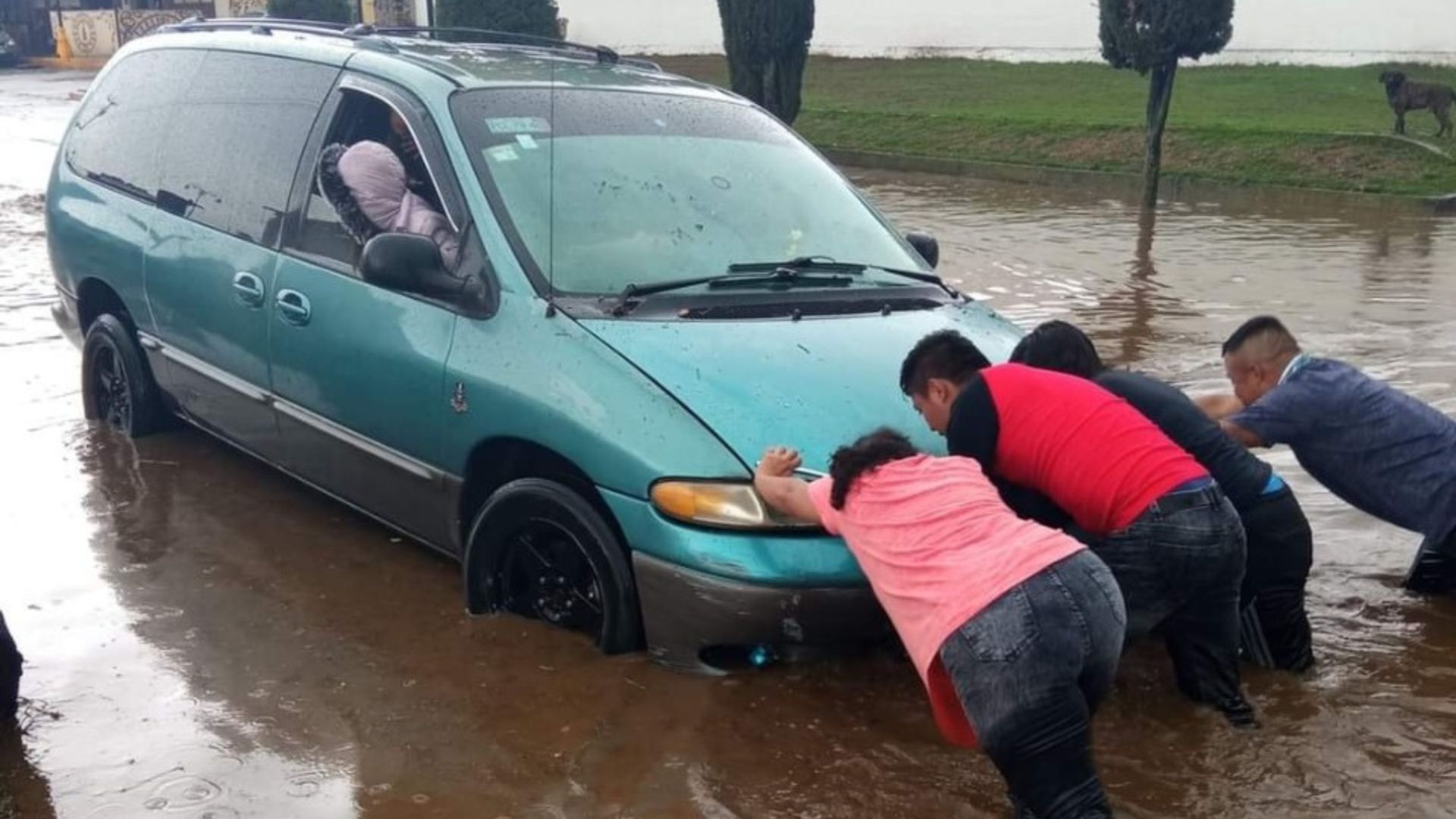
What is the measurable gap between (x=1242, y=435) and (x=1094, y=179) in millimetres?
15023

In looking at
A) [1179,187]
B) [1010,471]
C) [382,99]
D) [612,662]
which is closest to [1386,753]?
[1010,471]

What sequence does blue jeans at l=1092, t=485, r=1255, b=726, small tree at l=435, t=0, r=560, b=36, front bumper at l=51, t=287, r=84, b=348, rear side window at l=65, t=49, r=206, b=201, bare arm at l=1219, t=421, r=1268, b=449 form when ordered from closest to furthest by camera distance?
blue jeans at l=1092, t=485, r=1255, b=726, bare arm at l=1219, t=421, r=1268, b=449, rear side window at l=65, t=49, r=206, b=201, front bumper at l=51, t=287, r=84, b=348, small tree at l=435, t=0, r=560, b=36

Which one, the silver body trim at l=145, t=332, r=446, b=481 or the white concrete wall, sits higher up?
the white concrete wall

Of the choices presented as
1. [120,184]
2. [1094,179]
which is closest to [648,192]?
[120,184]

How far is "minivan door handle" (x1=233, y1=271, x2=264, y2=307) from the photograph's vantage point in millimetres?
5555

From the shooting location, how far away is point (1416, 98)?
800 inches

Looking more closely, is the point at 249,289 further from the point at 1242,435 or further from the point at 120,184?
the point at 1242,435

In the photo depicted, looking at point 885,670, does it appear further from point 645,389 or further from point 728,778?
point 645,389

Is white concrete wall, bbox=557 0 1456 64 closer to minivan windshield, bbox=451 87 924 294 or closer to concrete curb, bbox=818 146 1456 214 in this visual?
concrete curb, bbox=818 146 1456 214

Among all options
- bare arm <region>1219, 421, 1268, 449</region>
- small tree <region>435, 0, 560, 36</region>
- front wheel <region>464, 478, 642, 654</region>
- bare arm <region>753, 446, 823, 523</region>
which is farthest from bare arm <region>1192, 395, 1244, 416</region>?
small tree <region>435, 0, 560, 36</region>

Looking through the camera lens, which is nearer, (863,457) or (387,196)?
(863,457)

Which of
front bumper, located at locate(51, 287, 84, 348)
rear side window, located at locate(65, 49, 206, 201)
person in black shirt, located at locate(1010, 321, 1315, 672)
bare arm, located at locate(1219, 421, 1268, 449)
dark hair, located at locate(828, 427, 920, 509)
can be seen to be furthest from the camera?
front bumper, located at locate(51, 287, 84, 348)

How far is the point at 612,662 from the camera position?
4.35 metres

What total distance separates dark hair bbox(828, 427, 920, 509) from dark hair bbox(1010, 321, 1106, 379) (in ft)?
2.78
